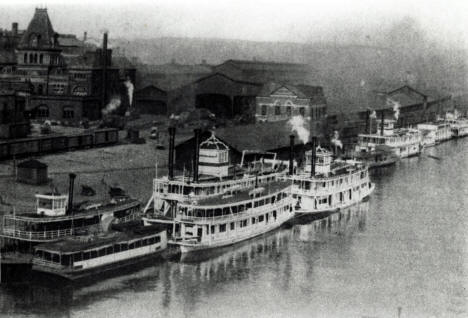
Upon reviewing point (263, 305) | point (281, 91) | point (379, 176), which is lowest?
point (263, 305)

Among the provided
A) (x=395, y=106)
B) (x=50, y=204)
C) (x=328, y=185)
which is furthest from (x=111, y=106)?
(x=50, y=204)

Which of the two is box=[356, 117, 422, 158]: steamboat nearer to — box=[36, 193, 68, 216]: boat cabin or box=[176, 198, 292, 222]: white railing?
box=[176, 198, 292, 222]: white railing

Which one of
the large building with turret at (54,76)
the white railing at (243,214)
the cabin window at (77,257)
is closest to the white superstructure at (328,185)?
the white railing at (243,214)

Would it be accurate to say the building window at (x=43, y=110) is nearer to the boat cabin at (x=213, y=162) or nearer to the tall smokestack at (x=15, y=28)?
the tall smokestack at (x=15, y=28)

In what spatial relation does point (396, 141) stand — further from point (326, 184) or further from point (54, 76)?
point (54, 76)

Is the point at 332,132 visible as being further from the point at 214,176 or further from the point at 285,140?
the point at 214,176

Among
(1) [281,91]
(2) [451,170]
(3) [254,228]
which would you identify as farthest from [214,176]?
(1) [281,91]

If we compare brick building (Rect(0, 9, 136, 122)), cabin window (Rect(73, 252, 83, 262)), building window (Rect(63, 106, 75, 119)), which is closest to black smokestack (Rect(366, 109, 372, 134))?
brick building (Rect(0, 9, 136, 122))

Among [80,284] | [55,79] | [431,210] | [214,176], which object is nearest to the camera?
[80,284]
